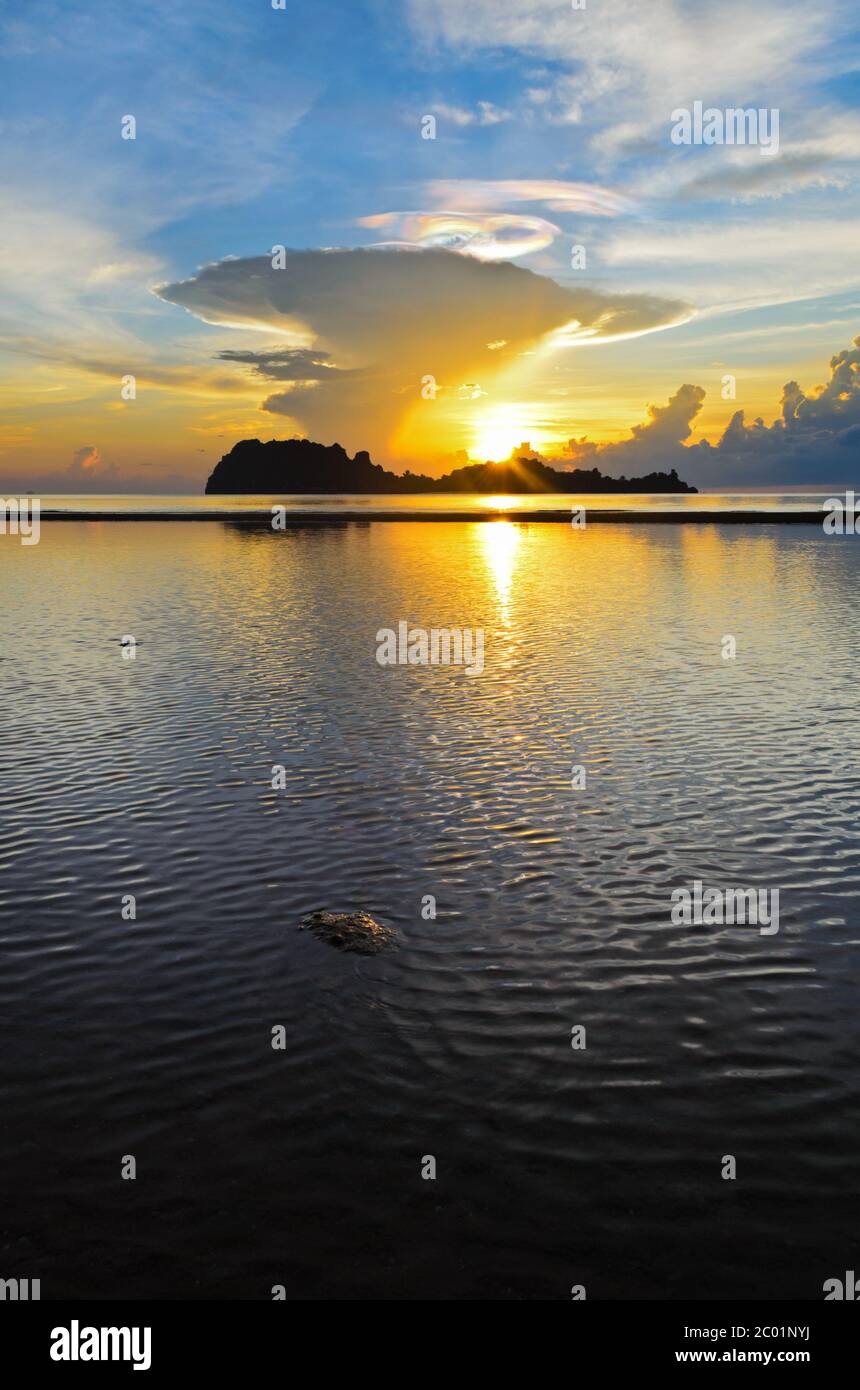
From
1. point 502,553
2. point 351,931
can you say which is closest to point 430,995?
point 351,931

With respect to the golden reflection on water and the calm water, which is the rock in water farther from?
the golden reflection on water

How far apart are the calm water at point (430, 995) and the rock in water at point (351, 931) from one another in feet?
1.26

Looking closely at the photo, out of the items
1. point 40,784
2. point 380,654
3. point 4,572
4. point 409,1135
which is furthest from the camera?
point 4,572

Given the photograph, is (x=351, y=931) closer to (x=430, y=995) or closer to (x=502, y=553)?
(x=430, y=995)

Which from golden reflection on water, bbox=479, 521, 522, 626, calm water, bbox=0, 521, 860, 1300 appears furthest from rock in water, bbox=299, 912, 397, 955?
golden reflection on water, bbox=479, 521, 522, 626

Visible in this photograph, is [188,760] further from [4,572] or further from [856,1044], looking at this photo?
[4,572]

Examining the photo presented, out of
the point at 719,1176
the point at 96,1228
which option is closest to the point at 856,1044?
the point at 719,1176

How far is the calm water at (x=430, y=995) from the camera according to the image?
946 cm

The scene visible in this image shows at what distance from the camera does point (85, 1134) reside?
11000mm

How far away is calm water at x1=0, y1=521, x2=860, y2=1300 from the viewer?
9461 mm

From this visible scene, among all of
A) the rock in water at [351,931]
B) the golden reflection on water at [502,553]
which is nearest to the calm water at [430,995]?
the rock in water at [351,931]

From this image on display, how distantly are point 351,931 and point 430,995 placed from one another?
7.04 ft

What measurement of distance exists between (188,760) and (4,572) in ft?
231

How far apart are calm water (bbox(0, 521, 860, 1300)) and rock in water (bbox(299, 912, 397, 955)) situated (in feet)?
1.26
